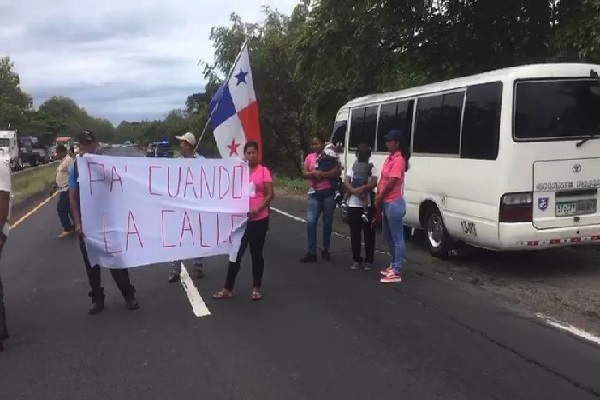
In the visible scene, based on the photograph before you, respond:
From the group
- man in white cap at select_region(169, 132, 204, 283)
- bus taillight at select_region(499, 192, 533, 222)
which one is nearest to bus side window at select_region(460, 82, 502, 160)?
bus taillight at select_region(499, 192, 533, 222)

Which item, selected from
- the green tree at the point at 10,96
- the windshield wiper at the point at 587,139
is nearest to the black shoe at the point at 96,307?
the windshield wiper at the point at 587,139

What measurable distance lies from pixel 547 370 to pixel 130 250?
4130mm

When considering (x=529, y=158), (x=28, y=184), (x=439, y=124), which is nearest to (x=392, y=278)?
(x=529, y=158)

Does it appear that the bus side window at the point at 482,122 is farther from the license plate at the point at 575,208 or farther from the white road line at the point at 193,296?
the white road line at the point at 193,296

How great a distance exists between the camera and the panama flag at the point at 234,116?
7.53 m

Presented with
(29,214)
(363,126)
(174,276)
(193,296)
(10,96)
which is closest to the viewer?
(193,296)

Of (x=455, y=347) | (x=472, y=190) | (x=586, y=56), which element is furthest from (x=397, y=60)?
(x=455, y=347)

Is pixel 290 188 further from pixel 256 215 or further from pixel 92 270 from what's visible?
pixel 92 270

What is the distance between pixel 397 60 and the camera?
596 inches

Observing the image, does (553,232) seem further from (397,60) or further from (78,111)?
(78,111)

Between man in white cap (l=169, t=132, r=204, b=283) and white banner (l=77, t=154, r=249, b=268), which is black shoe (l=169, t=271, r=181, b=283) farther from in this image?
white banner (l=77, t=154, r=249, b=268)

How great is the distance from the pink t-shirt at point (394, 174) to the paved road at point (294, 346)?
1.08m

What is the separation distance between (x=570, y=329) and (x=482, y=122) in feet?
10.6

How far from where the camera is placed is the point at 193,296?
7.25 m
